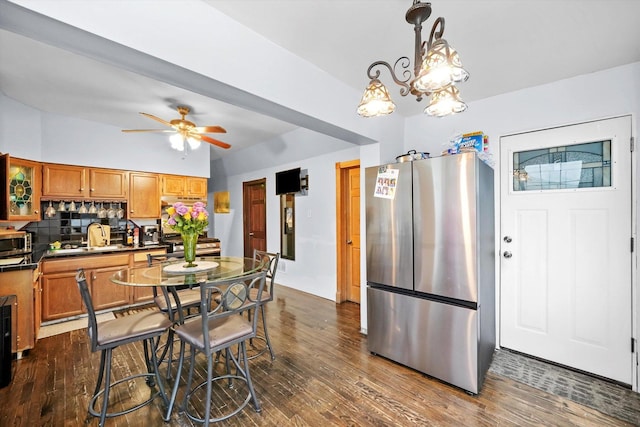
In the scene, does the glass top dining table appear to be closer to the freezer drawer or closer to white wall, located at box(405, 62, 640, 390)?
the freezer drawer

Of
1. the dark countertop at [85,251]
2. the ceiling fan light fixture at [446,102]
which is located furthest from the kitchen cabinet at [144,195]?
the ceiling fan light fixture at [446,102]

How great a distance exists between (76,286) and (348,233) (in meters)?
3.74

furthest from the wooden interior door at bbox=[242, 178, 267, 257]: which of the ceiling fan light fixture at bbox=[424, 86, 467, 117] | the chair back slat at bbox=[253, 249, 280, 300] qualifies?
the ceiling fan light fixture at bbox=[424, 86, 467, 117]

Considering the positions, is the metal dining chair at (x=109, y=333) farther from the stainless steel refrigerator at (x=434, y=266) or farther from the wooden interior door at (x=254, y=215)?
the wooden interior door at (x=254, y=215)

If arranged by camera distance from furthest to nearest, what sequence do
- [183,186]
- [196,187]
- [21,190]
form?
[196,187]
[183,186]
[21,190]

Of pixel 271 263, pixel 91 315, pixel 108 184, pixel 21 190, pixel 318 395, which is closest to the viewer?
pixel 91 315

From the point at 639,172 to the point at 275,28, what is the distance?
2970mm

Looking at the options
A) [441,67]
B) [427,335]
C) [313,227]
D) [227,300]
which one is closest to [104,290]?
[227,300]

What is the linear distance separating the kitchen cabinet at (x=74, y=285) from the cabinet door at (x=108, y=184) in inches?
37.1

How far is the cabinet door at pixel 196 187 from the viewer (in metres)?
4.80

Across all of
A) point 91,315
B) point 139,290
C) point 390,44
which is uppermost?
point 390,44

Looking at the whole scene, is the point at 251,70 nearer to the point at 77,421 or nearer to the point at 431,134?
the point at 431,134

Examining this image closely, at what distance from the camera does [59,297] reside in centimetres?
336

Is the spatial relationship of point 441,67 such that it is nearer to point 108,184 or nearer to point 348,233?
point 348,233
